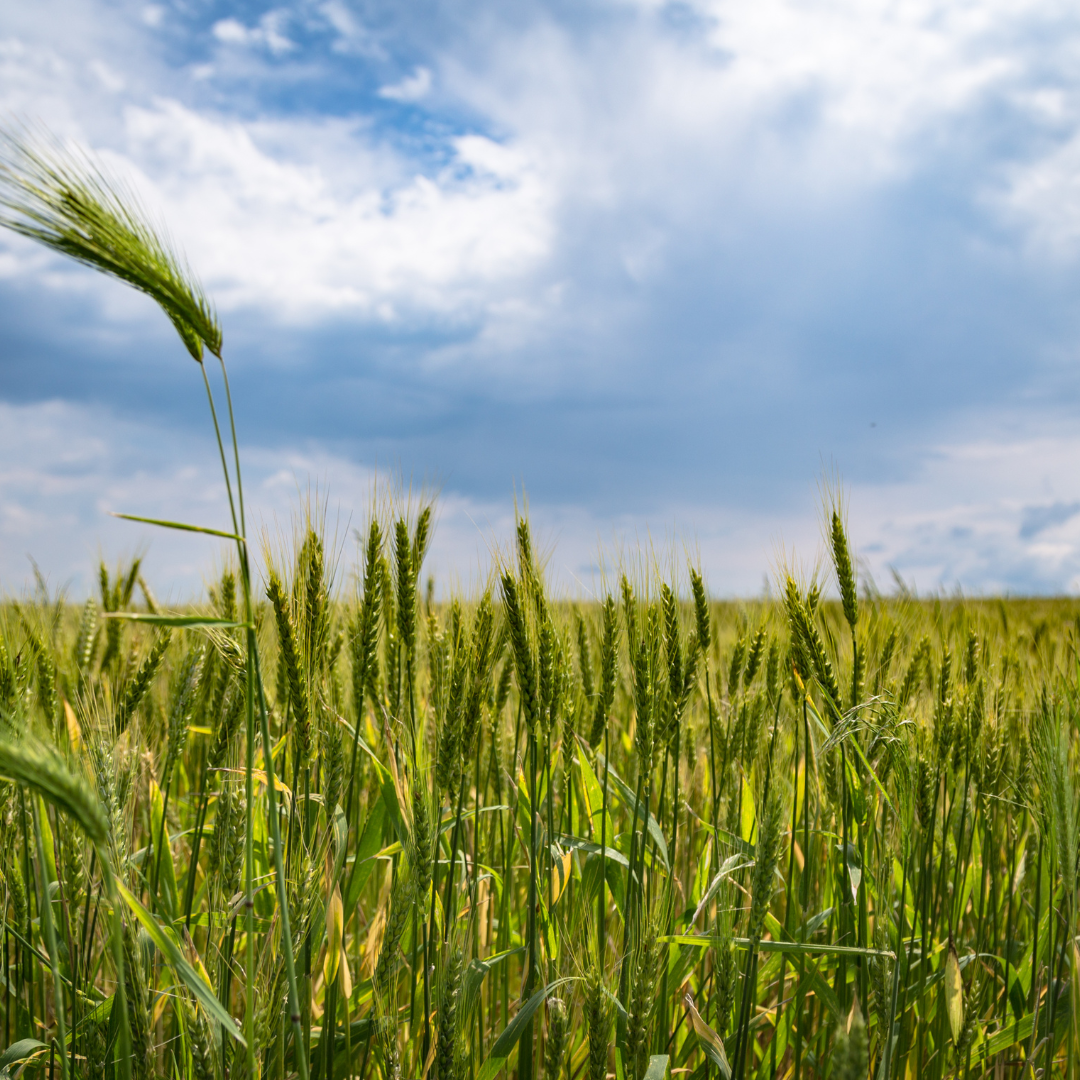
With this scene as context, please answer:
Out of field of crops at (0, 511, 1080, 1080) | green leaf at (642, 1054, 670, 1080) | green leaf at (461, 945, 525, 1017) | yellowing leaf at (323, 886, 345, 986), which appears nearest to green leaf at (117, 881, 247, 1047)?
field of crops at (0, 511, 1080, 1080)

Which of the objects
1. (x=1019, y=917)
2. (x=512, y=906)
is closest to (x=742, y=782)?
(x=512, y=906)

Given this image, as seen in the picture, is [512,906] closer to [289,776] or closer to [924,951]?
[289,776]

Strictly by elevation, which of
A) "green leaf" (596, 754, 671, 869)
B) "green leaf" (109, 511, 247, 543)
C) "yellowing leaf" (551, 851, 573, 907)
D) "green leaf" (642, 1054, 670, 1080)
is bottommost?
"green leaf" (642, 1054, 670, 1080)

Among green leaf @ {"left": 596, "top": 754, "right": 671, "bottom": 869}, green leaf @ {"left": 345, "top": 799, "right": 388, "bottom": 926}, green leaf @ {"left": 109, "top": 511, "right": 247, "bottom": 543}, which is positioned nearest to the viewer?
green leaf @ {"left": 109, "top": 511, "right": 247, "bottom": 543}

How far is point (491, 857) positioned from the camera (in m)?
2.66

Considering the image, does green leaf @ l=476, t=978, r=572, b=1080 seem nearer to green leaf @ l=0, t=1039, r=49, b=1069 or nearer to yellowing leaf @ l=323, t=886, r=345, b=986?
yellowing leaf @ l=323, t=886, r=345, b=986

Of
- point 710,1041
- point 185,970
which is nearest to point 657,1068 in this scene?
point 710,1041

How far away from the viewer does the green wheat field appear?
1438 mm

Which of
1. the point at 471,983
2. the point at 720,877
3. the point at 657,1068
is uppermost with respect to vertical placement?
the point at 720,877

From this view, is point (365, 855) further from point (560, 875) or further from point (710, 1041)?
point (710, 1041)

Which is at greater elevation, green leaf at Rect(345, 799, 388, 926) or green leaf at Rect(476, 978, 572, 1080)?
green leaf at Rect(345, 799, 388, 926)

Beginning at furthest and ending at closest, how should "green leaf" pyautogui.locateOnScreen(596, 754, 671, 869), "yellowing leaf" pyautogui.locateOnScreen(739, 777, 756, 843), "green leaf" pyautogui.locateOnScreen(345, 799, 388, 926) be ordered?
"yellowing leaf" pyautogui.locateOnScreen(739, 777, 756, 843) < "green leaf" pyautogui.locateOnScreen(345, 799, 388, 926) < "green leaf" pyautogui.locateOnScreen(596, 754, 671, 869)

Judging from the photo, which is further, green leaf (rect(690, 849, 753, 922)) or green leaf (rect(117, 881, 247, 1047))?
green leaf (rect(690, 849, 753, 922))

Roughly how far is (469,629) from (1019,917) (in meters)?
2.64
